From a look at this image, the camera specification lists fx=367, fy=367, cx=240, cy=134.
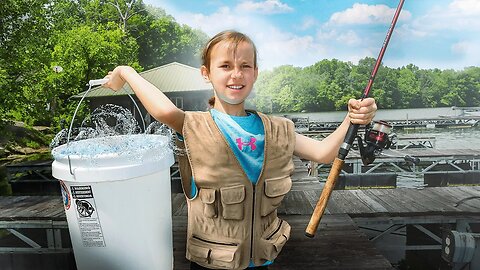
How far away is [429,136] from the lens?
4.23 m

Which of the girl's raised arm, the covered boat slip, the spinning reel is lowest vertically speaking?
the covered boat slip

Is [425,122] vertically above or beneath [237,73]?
beneath

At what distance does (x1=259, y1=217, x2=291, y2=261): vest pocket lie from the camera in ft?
4.57

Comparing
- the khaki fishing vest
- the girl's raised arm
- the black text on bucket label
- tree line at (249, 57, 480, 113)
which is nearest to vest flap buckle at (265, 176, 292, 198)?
the khaki fishing vest

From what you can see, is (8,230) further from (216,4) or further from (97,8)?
(216,4)

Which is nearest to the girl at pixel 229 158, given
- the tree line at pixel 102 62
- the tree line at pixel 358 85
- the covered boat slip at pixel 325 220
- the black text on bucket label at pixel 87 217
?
the black text on bucket label at pixel 87 217

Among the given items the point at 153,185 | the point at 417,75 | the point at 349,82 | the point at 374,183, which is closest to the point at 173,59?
the point at 349,82

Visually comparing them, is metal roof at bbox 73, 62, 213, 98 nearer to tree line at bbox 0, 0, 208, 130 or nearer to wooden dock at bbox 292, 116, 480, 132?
tree line at bbox 0, 0, 208, 130

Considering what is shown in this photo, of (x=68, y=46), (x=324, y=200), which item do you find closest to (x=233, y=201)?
(x=324, y=200)

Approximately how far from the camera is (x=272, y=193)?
136 cm

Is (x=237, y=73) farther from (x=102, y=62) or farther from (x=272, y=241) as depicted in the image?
(x=102, y=62)

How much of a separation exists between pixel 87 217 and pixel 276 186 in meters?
0.72

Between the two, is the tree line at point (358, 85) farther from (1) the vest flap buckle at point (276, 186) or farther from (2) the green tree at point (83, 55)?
(1) the vest flap buckle at point (276, 186)

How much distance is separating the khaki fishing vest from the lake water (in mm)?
1710
